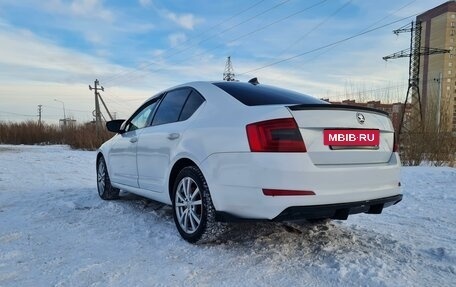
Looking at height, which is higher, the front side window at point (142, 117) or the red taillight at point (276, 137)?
the front side window at point (142, 117)

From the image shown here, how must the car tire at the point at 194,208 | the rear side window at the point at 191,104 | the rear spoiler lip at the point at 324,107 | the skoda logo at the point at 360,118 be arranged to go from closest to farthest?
1. the rear spoiler lip at the point at 324,107
2. the skoda logo at the point at 360,118
3. the car tire at the point at 194,208
4. the rear side window at the point at 191,104

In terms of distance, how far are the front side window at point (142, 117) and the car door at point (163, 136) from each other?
219 millimetres

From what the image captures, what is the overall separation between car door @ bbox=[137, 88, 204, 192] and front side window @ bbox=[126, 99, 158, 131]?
219mm

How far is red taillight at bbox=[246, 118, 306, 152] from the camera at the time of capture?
3.13 m

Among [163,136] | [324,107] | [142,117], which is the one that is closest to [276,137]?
[324,107]

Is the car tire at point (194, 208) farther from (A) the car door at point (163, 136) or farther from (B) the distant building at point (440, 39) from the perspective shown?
(B) the distant building at point (440, 39)

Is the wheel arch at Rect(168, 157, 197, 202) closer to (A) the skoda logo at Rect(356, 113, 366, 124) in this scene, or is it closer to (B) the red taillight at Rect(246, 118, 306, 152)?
(B) the red taillight at Rect(246, 118, 306, 152)

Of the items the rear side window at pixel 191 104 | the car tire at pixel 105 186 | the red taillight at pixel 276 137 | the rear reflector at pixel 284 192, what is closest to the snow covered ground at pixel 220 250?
the car tire at pixel 105 186

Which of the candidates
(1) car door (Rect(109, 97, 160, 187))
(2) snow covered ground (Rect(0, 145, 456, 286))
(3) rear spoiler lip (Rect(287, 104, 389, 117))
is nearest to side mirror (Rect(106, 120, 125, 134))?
(1) car door (Rect(109, 97, 160, 187))

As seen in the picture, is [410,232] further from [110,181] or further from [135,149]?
[110,181]

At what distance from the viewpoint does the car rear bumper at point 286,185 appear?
3094mm

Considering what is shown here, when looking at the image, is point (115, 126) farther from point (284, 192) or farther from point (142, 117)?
point (284, 192)

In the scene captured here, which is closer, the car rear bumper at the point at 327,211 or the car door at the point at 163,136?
the car rear bumper at the point at 327,211

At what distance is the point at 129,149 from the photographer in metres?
5.27
